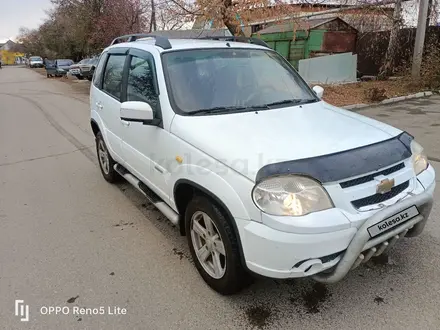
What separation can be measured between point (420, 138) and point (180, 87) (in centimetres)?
559

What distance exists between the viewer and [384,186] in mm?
2385

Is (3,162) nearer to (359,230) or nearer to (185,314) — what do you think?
(185,314)

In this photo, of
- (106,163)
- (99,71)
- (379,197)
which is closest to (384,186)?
(379,197)

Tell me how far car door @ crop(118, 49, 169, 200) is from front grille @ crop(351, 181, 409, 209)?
→ 1578mm

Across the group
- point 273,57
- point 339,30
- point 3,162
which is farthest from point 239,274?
point 339,30

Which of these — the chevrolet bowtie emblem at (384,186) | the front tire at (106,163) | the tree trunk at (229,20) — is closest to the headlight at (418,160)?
the chevrolet bowtie emblem at (384,186)

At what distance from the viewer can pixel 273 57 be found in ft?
13.2

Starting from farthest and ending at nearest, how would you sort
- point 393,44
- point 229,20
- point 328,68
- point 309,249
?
point 393,44
point 328,68
point 229,20
point 309,249

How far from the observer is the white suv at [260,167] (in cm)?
222

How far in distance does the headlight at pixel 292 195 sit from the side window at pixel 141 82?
1.49m

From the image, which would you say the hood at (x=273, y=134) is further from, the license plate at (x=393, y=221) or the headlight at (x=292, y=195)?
the license plate at (x=393, y=221)

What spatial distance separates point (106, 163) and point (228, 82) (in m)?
2.59

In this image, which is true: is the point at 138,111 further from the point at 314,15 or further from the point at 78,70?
the point at 78,70

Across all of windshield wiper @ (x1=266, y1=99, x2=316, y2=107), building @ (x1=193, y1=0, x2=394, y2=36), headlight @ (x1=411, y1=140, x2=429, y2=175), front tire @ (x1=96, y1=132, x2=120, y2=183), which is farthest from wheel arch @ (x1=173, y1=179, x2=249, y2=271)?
building @ (x1=193, y1=0, x2=394, y2=36)
